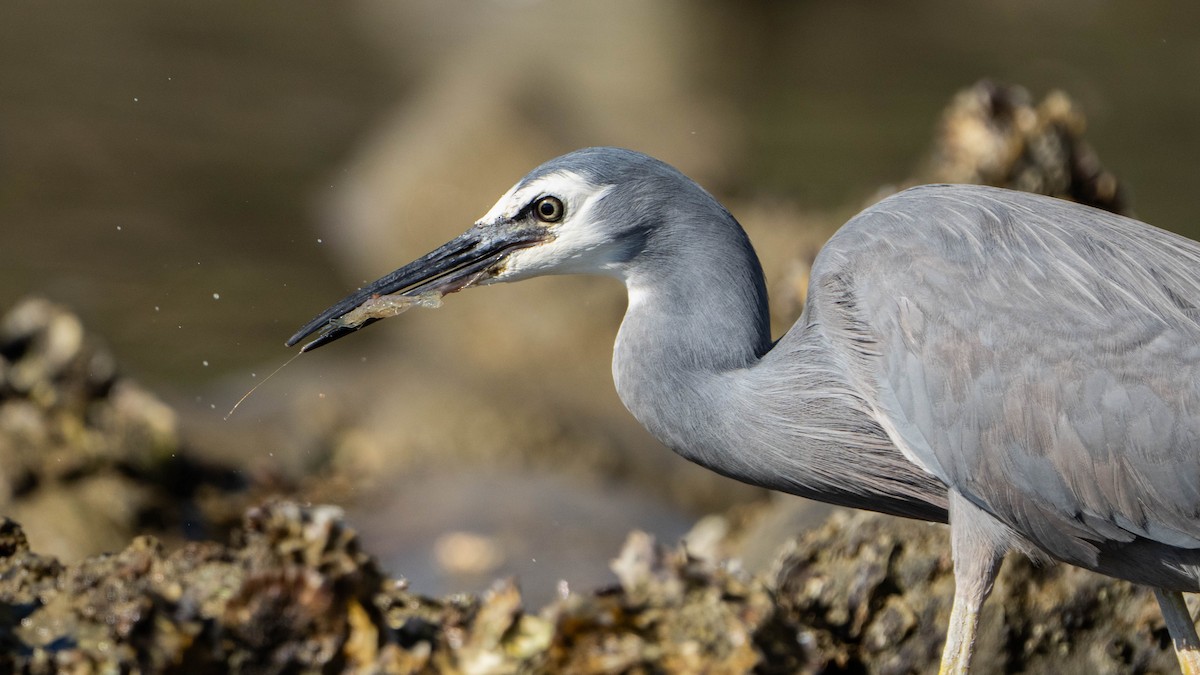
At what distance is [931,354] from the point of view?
3.49m

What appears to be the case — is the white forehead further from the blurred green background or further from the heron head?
the blurred green background

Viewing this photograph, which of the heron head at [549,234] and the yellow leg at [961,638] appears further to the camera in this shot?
the heron head at [549,234]

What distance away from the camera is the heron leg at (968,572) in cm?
347

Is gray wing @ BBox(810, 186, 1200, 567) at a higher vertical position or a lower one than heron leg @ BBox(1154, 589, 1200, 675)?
higher

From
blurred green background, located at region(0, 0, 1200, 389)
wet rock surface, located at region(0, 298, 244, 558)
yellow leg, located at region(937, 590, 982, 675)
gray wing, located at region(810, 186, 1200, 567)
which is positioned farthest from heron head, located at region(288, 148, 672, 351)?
blurred green background, located at region(0, 0, 1200, 389)

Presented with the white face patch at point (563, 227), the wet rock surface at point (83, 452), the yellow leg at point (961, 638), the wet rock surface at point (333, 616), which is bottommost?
the yellow leg at point (961, 638)

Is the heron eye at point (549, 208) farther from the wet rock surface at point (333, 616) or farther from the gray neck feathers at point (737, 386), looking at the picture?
the wet rock surface at point (333, 616)

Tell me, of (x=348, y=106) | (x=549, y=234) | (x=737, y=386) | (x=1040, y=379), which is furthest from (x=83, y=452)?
(x=348, y=106)

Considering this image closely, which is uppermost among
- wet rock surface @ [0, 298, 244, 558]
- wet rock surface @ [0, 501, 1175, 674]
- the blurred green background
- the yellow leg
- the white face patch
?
the blurred green background

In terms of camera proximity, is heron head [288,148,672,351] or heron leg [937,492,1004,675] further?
heron head [288,148,672,351]

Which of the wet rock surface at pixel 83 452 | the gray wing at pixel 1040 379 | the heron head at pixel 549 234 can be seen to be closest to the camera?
the gray wing at pixel 1040 379

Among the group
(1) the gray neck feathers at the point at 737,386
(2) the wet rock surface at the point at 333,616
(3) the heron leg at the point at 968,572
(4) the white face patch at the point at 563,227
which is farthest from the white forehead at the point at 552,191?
(3) the heron leg at the point at 968,572

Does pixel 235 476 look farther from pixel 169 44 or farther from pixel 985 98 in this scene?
pixel 169 44

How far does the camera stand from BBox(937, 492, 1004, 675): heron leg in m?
3.47
